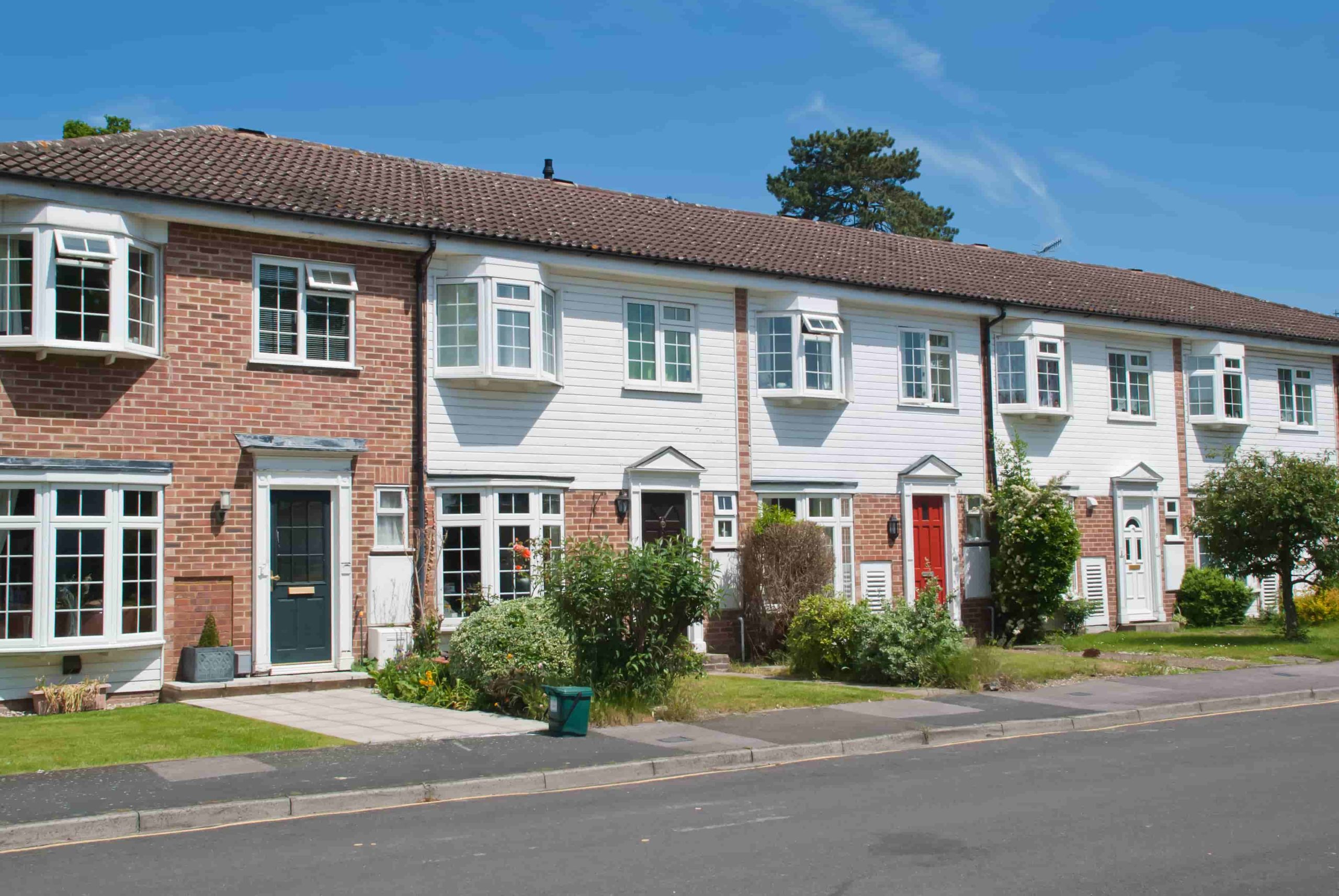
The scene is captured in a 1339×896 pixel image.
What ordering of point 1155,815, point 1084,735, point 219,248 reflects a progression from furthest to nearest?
point 219,248 < point 1084,735 < point 1155,815

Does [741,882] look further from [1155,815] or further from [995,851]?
[1155,815]

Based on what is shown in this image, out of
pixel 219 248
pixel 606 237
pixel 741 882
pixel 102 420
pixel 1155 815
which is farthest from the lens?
pixel 606 237

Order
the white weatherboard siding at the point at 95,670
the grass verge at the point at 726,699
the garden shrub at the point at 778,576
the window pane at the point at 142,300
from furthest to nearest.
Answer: the garden shrub at the point at 778,576
the window pane at the point at 142,300
the white weatherboard siding at the point at 95,670
the grass verge at the point at 726,699

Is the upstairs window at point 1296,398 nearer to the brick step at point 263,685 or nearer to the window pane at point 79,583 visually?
the brick step at point 263,685

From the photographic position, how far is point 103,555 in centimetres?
1485

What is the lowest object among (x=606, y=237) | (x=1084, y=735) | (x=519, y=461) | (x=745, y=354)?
(x=1084, y=735)

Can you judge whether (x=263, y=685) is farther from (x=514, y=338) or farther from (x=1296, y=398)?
(x=1296, y=398)

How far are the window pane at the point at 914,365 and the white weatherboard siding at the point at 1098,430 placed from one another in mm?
1881

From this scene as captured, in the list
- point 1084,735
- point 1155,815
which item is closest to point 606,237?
point 1084,735

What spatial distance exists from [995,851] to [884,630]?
9027mm

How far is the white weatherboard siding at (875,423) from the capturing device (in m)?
20.9

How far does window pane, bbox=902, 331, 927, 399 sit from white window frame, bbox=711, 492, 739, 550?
4311 millimetres

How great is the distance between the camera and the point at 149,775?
10.1 meters

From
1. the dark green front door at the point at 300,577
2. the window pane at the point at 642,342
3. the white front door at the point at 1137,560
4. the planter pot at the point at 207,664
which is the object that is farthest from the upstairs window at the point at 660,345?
the white front door at the point at 1137,560
